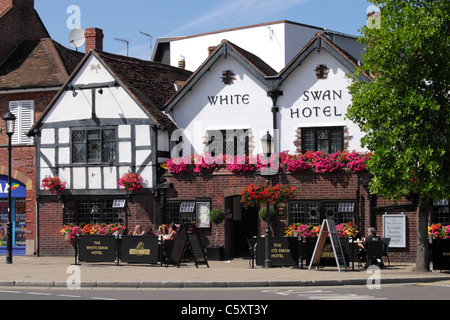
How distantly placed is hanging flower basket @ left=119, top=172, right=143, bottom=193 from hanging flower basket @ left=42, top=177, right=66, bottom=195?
286 centimetres

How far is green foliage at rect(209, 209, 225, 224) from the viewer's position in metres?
28.0

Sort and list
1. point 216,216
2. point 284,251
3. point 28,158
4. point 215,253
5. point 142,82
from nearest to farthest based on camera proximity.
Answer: point 284,251 < point 216,216 < point 215,253 < point 142,82 < point 28,158

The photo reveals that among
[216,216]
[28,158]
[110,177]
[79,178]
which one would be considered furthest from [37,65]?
[216,216]

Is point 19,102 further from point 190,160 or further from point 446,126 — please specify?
point 446,126

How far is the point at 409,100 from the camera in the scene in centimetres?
2084

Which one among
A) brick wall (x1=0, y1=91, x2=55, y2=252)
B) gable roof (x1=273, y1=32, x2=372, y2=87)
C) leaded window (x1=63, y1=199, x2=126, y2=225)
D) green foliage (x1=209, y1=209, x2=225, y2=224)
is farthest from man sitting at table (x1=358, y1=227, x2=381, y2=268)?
brick wall (x1=0, y1=91, x2=55, y2=252)

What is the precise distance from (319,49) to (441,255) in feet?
31.8

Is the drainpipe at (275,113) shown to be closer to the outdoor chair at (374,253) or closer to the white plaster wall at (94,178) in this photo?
the outdoor chair at (374,253)

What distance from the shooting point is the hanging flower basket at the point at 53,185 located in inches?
1212

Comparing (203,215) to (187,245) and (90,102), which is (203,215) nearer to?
(187,245)

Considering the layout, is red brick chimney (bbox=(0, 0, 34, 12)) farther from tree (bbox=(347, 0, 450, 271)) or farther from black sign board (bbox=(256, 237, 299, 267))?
tree (bbox=(347, 0, 450, 271))

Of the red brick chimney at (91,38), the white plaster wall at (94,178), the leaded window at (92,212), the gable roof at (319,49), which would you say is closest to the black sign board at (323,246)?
the gable roof at (319,49)

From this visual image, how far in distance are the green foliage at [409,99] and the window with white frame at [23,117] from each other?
660 inches
